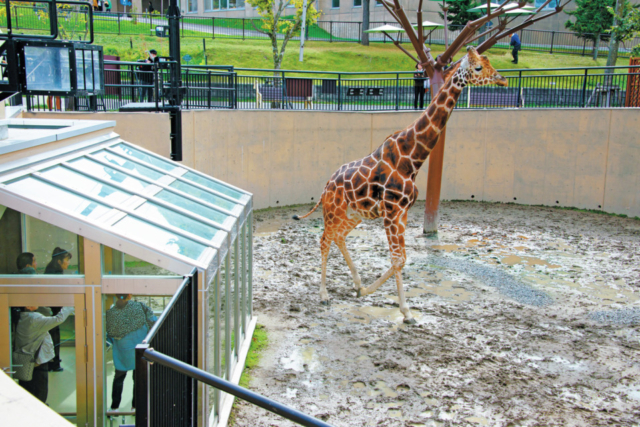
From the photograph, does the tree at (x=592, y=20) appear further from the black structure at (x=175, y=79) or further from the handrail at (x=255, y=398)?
the handrail at (x=255, y=398)

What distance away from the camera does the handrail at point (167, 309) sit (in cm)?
320

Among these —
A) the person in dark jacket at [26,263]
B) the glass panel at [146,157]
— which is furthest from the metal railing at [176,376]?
the glass panel at [146,157]

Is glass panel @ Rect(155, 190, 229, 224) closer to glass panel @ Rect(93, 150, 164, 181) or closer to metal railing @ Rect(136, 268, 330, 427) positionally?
glass panel @ Rect(93, 150, 164, 181)

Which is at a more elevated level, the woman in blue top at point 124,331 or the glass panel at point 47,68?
the glass panel at point 47,68

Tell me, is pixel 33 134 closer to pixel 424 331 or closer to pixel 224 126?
pixel 424 331

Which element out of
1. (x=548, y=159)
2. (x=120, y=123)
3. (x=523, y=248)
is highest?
(x=120, y=123)

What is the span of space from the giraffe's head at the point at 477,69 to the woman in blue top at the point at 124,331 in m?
5.50

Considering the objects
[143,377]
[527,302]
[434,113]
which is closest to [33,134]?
[143,377]

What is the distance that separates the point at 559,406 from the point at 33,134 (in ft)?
19.0

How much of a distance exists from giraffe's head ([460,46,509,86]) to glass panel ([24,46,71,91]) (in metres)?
5.02

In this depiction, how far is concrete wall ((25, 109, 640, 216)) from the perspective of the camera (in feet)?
46.7

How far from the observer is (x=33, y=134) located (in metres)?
5.75

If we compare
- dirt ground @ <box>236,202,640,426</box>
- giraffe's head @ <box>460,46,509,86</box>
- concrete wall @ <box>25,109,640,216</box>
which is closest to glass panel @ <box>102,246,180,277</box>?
dirt ground @ <box>236,202,640,426</box>

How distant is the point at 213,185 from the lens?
7.42 meters
